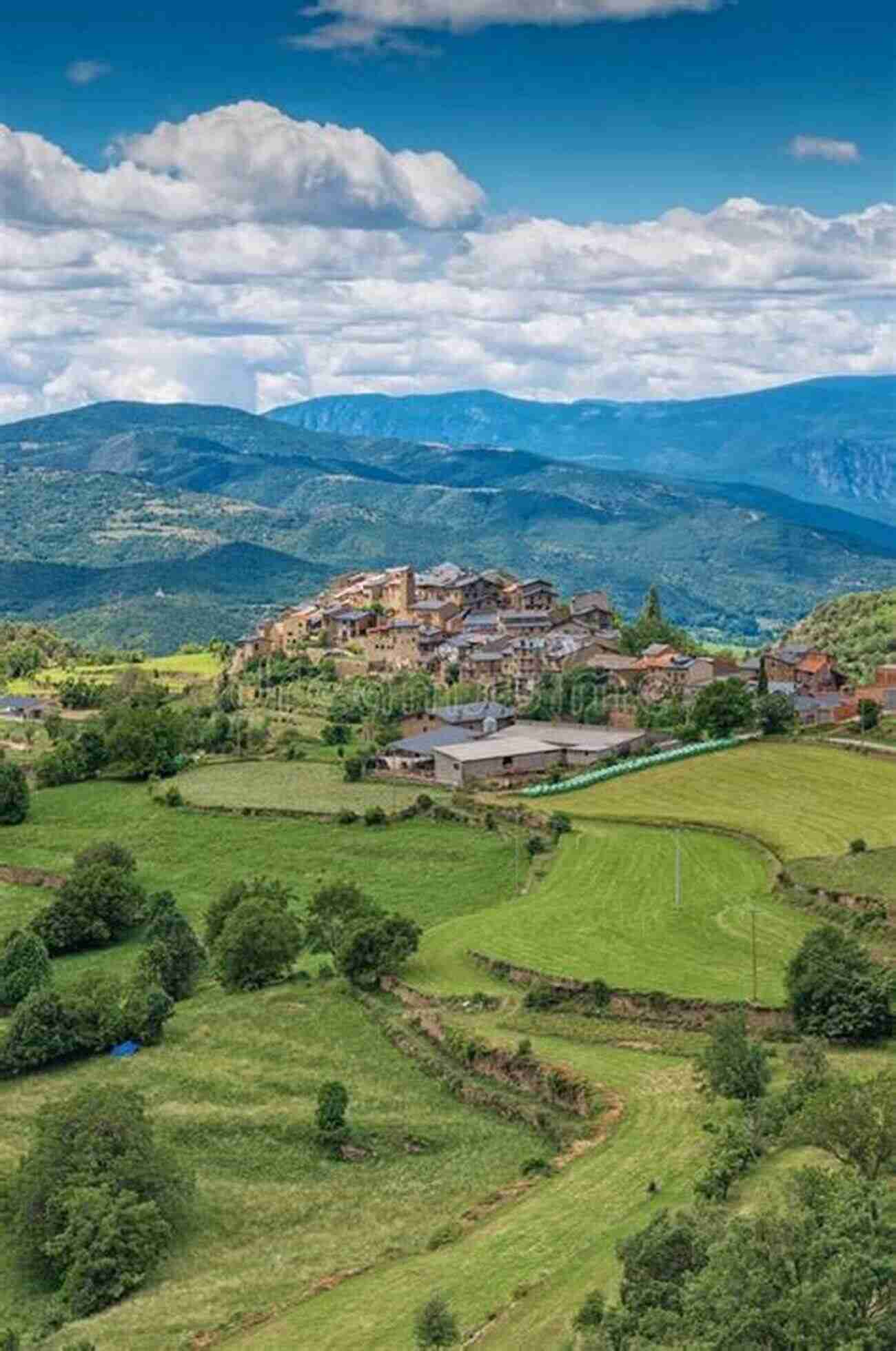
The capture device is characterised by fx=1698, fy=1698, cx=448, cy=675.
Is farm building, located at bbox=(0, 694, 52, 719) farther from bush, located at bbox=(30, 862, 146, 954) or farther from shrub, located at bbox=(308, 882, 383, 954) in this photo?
shrub, located at bbox=(308, 882, 383, 954)

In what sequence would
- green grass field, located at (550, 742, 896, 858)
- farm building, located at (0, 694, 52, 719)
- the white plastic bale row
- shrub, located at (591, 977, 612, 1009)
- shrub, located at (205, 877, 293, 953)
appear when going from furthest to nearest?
farm building, located at (0, 694, 52, 719)
the white plastic bale row
green grass field, located at (550, 742, 896, 858)
shrub, located at (205, 877, 293, 953)
shrub, located at (591, 977, 612, 1009)

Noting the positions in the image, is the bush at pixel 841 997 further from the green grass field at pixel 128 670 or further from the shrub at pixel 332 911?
the green grass field at pixel 128 670

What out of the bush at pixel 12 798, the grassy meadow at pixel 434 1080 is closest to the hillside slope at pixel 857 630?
the grassy meadow at pixel 434 1080

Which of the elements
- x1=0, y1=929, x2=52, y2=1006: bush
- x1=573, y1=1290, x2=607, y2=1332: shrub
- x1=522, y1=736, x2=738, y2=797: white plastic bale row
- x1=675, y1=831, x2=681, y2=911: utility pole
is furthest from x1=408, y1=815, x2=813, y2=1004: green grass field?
x1=573, y1=1290, x2=607, y2=1332: shrub

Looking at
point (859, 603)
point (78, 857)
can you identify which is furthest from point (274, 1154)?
point (859, 603)

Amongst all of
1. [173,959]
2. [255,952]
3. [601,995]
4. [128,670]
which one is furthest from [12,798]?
[601,995]

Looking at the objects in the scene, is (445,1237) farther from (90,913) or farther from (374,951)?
(90,913)
